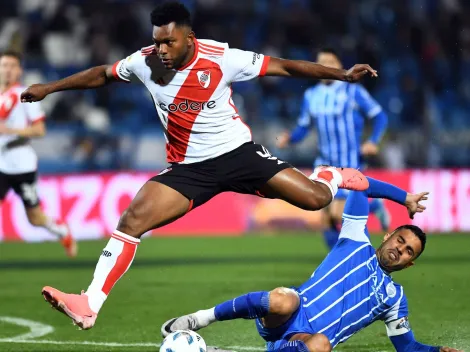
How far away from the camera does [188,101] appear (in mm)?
6395

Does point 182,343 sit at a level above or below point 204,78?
below

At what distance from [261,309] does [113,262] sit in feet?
3.55

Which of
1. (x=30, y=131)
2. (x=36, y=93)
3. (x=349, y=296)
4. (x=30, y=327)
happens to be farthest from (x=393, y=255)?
(x=30, y=131)

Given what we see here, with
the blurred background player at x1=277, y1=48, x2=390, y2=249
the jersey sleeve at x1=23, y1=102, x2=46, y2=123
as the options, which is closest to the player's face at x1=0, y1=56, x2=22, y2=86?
the jersey sleeve at x1=23, y1=102, x2=46, y2=123

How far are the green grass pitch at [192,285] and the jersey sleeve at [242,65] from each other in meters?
1.93

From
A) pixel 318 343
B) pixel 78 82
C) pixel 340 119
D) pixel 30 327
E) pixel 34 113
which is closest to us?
pixel 318 343

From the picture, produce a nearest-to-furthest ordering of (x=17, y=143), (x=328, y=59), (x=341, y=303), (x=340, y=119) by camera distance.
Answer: (x=341, y=303)
(x=328, y=59)
(x=340, y=119)
(x=17, y=143)

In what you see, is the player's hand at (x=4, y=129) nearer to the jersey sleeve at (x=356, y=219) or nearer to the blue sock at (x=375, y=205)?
the blue sock at (x=375, y=205)

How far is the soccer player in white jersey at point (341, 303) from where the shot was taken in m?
5.79

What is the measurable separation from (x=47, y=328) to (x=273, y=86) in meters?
12.9

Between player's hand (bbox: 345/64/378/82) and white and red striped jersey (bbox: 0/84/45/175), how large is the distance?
613 centimetres

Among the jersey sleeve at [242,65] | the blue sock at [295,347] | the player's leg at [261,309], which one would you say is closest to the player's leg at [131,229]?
the player's leg at [261,309]

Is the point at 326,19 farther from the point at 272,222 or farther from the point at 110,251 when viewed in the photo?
the point at 110,251

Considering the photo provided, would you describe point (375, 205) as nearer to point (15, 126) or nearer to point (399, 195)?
point (15, 126)
